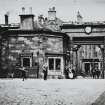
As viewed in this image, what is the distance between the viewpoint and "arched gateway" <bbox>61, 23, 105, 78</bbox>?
120 feet

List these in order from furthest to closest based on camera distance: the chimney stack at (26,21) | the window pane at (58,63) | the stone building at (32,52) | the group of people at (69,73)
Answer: the chimney stack at (26,21) → the window pane at (58,63) → the stone building at (32,52) → the group of people at (69,73)

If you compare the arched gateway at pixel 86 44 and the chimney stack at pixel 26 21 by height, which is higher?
the chimney stack at pixel 26 21

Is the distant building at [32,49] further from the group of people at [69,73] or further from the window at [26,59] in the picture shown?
the group of people at [69,73]

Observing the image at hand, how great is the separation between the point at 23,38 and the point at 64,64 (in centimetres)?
373

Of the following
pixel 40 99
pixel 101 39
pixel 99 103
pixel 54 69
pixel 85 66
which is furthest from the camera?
pixel 85 66

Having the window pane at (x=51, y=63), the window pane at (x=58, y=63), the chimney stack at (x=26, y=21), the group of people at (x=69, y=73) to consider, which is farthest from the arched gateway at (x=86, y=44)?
the group of people at (x=69, y=73)

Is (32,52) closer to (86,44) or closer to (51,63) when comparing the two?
(51,63)

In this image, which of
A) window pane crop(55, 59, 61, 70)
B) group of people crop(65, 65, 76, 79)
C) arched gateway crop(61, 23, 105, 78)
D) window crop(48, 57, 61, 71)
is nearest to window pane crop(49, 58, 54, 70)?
window crop(48, 57, 61, 71)

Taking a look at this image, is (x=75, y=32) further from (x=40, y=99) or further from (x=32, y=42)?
(x=40, y=99)

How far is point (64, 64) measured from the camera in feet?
105

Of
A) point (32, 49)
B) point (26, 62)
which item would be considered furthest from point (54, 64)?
→ point (26, 62)

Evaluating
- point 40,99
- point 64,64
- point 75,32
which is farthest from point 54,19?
point 40,99

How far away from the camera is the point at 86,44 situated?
3712 centimetres

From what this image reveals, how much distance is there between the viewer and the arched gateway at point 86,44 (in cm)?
3662
